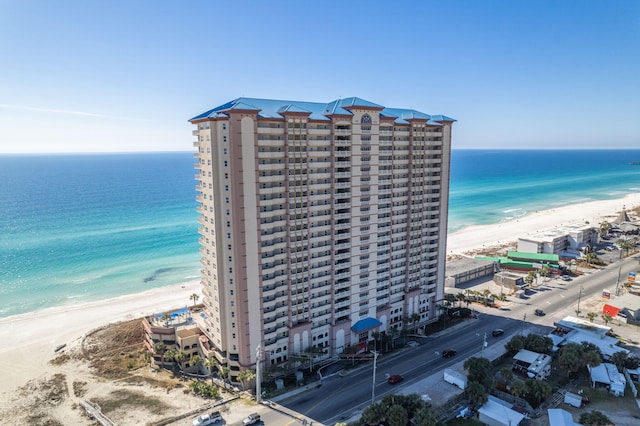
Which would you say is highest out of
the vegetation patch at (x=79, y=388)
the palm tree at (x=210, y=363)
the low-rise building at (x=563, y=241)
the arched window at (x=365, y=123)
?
the arched window at (x=365, y=123)

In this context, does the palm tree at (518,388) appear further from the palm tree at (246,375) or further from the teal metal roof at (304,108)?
the teal metal roof at (304,108)

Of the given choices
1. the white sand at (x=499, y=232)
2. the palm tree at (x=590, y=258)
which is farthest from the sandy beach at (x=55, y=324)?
the palm tree at (x=590, y=258)

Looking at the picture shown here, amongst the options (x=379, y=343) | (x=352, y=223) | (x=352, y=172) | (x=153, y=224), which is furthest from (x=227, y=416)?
(x=153, y=224)

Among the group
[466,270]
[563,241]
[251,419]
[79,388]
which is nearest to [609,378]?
[466,270]

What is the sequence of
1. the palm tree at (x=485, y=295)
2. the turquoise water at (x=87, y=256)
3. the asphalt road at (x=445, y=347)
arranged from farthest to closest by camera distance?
the turquoise water at (x=87, y=256) → the palm tree at (x=485, y=295) → the asphalt road at (x=445, y=347)

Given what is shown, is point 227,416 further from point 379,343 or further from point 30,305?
point 30,305

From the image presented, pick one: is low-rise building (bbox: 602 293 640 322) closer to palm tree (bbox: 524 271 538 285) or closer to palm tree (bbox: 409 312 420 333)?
palm tree (bbox: 524 271 538 285)
